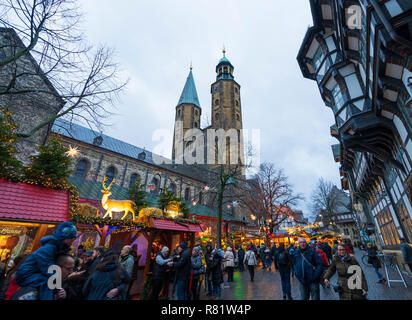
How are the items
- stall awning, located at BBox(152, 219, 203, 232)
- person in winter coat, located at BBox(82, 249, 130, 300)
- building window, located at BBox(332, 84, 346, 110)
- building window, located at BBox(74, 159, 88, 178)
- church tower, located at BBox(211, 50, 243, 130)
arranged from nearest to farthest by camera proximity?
person in winter coat, located at BBox(82, 249, 130, 300)
stall awning, located at BBox(152, 219, 203, 232)
building window, located at BBox(332, 84, 346, 110)
building window, located at BBox(74, 159, 88, 178)
church tower, located at BBox(211, 50, 243, 130)

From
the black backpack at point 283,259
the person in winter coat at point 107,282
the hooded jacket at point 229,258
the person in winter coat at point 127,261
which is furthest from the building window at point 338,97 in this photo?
the person in winter coat at point 107,282

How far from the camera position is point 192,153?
45156 mm

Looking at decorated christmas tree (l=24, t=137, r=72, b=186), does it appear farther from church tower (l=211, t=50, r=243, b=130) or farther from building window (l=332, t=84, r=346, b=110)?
church tower (l=211, t=50, r=243, b=130)

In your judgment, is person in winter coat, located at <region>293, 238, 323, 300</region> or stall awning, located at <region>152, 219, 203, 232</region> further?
stall awning, located at <region>152, 219, 203, 232</region>

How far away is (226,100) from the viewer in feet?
155

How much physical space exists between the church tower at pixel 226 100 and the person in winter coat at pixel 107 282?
41469 mm

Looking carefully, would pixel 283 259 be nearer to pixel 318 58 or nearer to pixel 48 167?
pixel 48 167

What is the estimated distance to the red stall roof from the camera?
6410 mm

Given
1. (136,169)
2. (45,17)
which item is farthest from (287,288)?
(136,169)

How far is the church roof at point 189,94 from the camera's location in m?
55.1

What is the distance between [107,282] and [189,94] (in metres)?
58.4

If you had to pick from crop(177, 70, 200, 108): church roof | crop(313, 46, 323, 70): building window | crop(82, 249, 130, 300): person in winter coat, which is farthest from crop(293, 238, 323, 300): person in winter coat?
crop(177, 70, 200, 108): church roof
